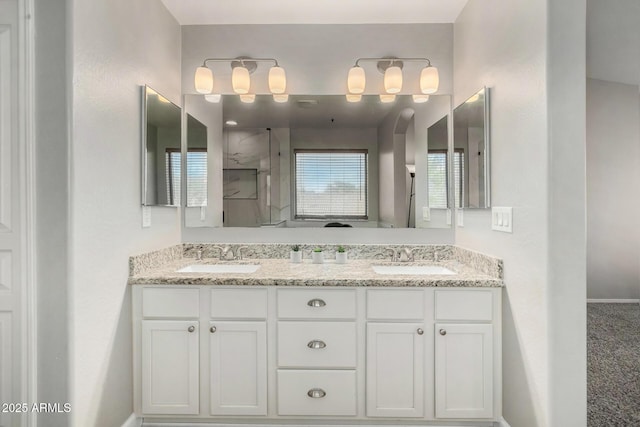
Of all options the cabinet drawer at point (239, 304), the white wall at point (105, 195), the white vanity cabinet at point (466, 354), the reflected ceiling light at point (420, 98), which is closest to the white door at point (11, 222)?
the white wall at point (105, 195)

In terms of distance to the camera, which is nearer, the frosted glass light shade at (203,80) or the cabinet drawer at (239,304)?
the cabinet drawer at (239,304)

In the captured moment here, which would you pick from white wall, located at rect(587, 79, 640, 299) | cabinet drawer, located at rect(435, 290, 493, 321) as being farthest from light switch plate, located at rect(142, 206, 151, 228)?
white wall, located at rect(587, 79, 640, 299)

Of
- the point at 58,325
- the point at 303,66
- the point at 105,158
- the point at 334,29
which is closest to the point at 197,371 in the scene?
the point at 58,325

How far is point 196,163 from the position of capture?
8.10ft

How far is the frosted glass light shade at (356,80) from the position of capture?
234cm

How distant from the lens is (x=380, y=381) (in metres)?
1.82

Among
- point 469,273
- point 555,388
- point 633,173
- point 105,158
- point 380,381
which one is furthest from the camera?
point 633,173

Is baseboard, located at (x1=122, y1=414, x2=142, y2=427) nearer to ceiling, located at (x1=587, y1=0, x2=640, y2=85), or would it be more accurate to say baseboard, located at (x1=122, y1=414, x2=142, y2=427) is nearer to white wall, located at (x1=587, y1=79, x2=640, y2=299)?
ceiling, located at (x1=587, y1=0, x2=640, y2=85)

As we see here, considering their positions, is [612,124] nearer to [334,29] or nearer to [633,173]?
[633,173]

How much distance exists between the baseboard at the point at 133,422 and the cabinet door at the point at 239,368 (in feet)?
1.37

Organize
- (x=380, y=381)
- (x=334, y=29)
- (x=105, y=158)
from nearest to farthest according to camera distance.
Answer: (x=105, y=158) < (x=380, y=381) < (x=334, y=29)

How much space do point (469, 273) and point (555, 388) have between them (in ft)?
2.21

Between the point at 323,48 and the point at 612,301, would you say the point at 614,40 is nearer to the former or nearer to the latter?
the point at 323,48

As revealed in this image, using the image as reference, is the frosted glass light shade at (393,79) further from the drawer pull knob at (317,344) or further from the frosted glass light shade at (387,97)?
the drawer pull knob at (317,344)
